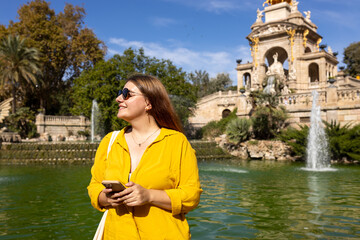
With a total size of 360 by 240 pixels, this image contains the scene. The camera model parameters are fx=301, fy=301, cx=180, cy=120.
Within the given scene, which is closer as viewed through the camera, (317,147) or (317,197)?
(317,197)

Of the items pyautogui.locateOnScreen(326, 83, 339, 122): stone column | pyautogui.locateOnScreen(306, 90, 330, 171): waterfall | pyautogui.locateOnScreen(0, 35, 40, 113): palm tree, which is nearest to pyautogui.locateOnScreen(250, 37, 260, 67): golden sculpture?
pyautogui.locateOnScreen(326, 83, 339, 122): stone column

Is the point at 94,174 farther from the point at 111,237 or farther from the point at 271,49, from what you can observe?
the point at 271,49

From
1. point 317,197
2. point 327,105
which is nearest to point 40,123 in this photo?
point 327,105

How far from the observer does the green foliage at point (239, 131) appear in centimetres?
1944

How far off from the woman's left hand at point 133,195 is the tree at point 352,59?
2091 inches

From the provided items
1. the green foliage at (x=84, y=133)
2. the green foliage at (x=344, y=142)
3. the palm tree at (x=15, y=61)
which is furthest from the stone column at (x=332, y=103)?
the palm tree at (x=15, y=61)

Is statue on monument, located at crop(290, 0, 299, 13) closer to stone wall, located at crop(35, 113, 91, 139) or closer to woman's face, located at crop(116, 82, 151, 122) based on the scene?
stone wall, located at crop(35, 113, 91, 139)

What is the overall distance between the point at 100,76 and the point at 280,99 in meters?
15.0

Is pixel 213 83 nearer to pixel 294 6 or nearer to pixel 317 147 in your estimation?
pixel 294 6

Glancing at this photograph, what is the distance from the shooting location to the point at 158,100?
83.8 inches

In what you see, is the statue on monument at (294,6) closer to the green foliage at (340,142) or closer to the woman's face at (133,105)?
the green foliage at (340,142)

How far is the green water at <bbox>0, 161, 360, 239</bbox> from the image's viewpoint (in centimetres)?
465

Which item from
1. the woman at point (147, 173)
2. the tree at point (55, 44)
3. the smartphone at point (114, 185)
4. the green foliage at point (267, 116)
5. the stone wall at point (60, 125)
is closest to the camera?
the smartphone at point (114, 185)

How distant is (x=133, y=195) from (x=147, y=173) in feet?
0.61
